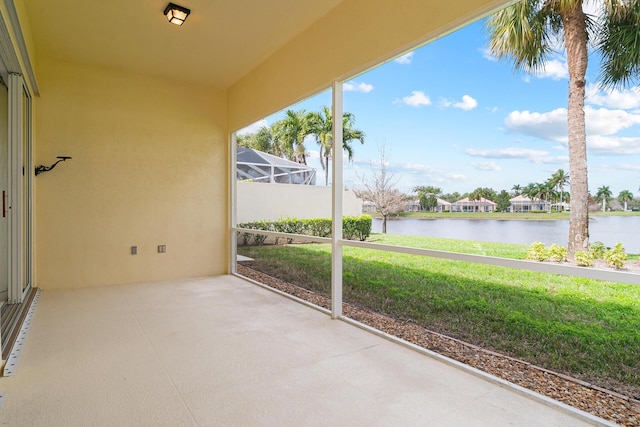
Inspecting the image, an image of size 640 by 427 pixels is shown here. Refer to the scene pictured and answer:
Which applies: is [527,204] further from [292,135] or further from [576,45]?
[292,135]

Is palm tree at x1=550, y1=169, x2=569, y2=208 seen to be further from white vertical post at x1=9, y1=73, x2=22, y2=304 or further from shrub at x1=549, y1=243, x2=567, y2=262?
white vertical post at x1=9, y1=73, x2=22, y2=304

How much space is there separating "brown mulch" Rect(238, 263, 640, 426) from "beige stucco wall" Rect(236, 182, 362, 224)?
3.71 ft

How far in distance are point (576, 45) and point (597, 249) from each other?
46.0 inches

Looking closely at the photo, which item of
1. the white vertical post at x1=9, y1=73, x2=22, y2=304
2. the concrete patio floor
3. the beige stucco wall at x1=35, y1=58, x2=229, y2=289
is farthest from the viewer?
the beige stucco wall at x1=35, y1=58, x2=229, y2=289

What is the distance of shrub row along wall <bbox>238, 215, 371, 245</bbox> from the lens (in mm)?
3533

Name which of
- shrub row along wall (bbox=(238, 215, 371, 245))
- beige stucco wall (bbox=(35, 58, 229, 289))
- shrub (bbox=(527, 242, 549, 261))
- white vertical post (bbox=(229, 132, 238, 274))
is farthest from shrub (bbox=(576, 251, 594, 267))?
beige stucco wall (bbox=(35, 58, 229, 289))

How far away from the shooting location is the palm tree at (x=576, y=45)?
6.11ft

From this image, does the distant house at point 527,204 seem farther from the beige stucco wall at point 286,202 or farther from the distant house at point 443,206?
the beige stucco wall at point 286,202

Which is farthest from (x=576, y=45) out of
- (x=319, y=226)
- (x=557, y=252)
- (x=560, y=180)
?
(x=319, y=226)

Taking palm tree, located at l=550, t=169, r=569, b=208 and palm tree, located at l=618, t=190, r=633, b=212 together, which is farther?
palm tree, located at l=550, t=169, r=569, b=208

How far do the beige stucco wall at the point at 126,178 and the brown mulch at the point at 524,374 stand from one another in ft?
9.25

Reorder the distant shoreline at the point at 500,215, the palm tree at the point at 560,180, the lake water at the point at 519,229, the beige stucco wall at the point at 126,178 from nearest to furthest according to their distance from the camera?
the lake water at the point at 519,229 < the distant shoreline at the point at 500,215 < the palm tree at the point at 560,180 < the beige stucco wall at the point at 126,178

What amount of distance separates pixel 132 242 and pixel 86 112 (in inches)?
68.4

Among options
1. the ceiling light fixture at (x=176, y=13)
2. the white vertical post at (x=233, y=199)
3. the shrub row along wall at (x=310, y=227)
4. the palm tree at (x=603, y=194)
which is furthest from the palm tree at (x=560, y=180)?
the white vertical post at (x=233, y=199)
